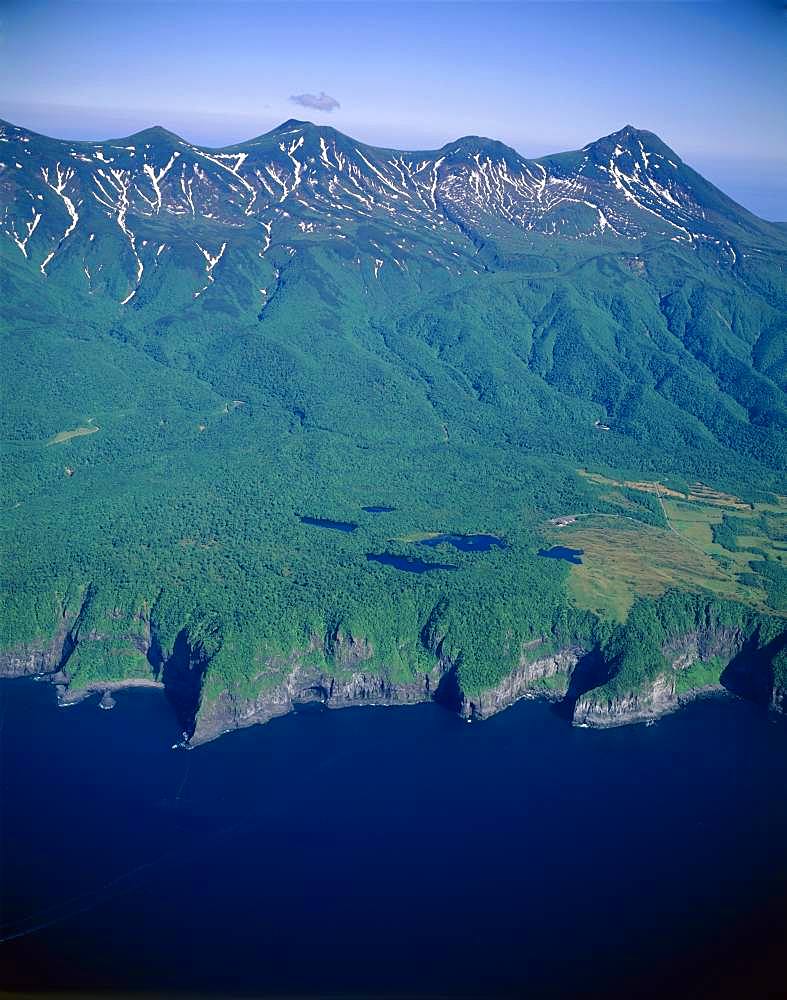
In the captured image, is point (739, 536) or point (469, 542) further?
point (739, 536)

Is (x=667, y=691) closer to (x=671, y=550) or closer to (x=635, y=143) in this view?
(x=671, y=550)

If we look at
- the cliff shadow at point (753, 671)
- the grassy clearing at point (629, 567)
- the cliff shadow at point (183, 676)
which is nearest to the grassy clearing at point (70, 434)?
the cliff shadow at point (183, 676)

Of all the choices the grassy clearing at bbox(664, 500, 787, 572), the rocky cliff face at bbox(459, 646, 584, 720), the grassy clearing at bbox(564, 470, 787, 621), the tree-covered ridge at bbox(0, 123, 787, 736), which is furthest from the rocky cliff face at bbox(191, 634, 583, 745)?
the grassy clearing at bbox(664, 500, 787, 572)

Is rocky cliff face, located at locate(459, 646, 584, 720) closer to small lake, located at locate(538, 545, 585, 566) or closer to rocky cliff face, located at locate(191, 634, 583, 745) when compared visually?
rocky cliff face, located at locate(191, 634, 583, 745)

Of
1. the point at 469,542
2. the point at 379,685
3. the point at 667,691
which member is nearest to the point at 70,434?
the point at 469,542

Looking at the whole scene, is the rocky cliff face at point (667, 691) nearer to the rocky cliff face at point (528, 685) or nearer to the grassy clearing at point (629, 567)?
the rocky cliff face at point (528, 685)

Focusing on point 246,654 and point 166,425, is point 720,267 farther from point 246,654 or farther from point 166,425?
point 246,654
